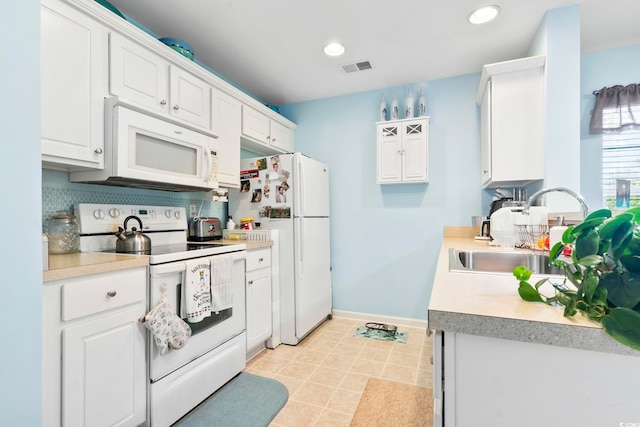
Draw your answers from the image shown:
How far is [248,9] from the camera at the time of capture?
6.44 ft

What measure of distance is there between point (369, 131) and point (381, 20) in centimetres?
125

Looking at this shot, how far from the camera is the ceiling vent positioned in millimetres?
2686

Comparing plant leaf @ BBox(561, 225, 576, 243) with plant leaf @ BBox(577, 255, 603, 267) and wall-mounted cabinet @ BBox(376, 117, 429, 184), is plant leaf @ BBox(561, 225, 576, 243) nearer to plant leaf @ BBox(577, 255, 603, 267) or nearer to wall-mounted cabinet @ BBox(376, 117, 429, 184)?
plant leaf @ BBox(577, 255, 603, 267)

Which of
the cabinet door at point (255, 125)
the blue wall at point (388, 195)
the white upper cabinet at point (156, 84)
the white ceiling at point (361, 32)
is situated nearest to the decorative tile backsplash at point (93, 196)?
the white upper cabinet at point (156, 84)

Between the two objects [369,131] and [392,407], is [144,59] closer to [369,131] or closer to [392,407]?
[369,131]

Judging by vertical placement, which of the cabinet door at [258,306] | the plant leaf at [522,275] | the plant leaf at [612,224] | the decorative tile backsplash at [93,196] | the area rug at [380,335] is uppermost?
the decorative tile backsplash at [93,196]

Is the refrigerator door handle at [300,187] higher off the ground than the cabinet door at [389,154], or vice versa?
the cabinet door at [389,154]

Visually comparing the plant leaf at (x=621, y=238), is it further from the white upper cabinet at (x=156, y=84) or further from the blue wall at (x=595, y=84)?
the blue wall at (x=595, y=84)

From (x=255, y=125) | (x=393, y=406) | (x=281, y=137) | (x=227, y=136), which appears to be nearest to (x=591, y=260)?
(x=393, y=406)

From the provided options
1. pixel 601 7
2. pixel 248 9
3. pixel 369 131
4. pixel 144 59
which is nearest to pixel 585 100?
pixel 601 7

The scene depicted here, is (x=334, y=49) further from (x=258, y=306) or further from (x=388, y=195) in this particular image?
(x=258, y=306)

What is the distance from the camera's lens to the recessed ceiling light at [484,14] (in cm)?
197

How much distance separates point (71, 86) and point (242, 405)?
1.95 metres

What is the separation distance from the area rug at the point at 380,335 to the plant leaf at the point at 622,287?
233cm
